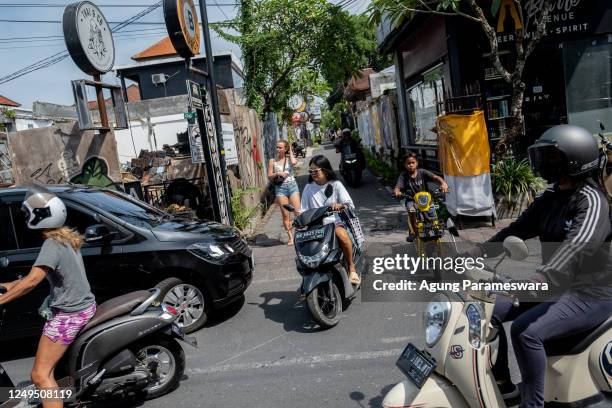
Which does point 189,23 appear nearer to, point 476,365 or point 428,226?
point 428,226

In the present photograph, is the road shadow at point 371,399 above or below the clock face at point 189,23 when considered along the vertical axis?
below

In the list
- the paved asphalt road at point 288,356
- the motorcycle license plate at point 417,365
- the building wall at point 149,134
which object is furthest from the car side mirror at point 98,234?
the building wall at point 149,134

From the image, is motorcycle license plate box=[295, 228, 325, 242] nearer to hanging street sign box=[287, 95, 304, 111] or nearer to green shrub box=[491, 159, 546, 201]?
green shrub box=[491, 159, 546, 201]

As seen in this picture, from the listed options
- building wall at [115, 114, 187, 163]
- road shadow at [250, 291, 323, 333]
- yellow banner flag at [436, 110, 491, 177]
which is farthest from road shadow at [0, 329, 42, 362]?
building wall at [115, 114, 187, 163]

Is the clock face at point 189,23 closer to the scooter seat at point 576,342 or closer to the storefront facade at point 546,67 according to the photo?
the storefront facade at point 546,67

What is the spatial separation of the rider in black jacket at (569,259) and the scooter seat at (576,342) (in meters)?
0.03

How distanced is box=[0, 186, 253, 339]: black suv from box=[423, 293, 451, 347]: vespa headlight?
3094 millimetres

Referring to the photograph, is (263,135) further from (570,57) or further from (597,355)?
(597,355)

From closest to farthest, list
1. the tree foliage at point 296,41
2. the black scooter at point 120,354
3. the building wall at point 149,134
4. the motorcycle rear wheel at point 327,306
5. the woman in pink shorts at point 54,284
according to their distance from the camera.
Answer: the woman in pink shorts at point 54,284 → the black scooter at point 120,354 → the motorcycle rear wheel at point 327,306 → the tree foliage at point 296,41 → the building wall at point 149,134

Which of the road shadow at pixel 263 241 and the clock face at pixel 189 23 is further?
the road shadow at pixel 263 241

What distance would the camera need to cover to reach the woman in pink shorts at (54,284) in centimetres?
333

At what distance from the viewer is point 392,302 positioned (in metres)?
5.66

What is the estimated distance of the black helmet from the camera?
8.53 ft

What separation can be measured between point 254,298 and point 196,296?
115 cm
